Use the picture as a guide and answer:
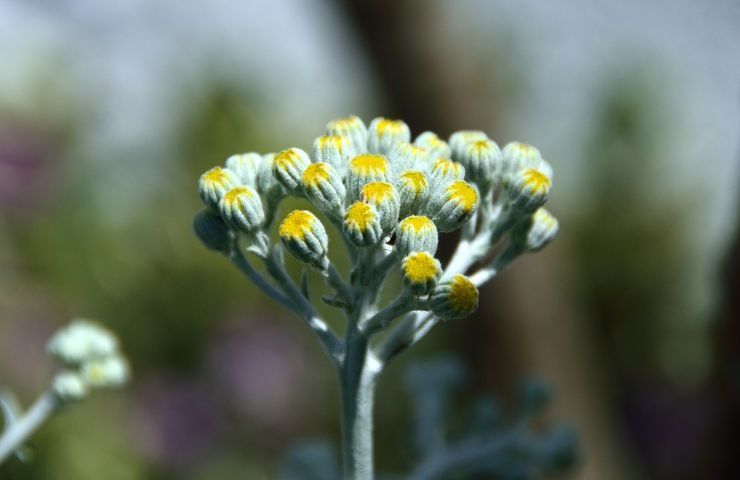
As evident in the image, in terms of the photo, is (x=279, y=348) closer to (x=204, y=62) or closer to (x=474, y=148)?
(x=204, y=62)

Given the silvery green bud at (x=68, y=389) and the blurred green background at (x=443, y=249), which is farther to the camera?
the blurred green background at (x=443, y=249)

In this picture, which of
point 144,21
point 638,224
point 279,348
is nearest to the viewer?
point 279,348

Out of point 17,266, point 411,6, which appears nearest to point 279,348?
point 17,266

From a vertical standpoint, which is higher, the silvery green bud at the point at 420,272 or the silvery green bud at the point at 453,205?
the silvery green bud at the point at 453,205

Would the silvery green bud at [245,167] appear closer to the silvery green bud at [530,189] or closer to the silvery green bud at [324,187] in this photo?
the silvery green bud at [324,187]

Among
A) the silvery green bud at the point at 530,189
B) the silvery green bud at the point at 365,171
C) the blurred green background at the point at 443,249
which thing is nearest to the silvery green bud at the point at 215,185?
the silvery green bud at the point at 365,171

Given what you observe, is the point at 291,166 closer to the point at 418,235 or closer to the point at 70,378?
the point at 418,235

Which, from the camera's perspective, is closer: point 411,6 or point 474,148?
point 474,148
